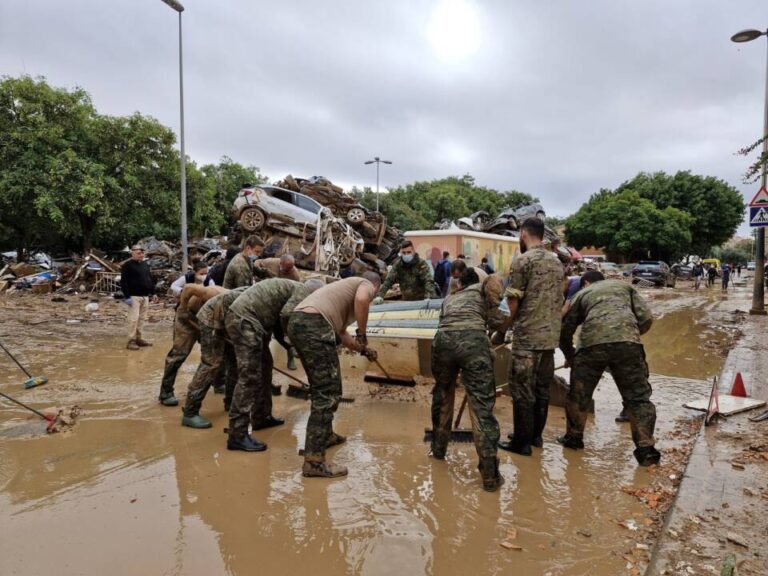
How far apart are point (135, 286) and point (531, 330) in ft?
20.4

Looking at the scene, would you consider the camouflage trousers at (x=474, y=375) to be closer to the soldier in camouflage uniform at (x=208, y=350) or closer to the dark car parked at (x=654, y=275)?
the soldier in camouflage uniform at (x=208, y=350)

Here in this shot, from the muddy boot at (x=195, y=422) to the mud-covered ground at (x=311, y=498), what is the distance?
73 millimetres

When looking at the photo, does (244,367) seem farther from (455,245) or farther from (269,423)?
Answer: (455,245)

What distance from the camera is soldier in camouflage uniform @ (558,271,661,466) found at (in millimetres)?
3717

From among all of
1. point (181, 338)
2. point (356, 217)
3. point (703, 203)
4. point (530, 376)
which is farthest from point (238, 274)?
point (703, 203)

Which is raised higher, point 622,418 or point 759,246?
point 759,246

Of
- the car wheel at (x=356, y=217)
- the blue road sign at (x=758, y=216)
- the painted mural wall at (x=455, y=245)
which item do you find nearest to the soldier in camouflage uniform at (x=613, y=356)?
the painted mural wall at (x=455, y=245)

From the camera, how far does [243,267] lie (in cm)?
584

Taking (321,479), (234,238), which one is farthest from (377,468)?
(234,238)

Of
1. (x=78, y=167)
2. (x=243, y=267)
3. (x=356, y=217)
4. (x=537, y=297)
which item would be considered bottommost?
(x=537, y=297)

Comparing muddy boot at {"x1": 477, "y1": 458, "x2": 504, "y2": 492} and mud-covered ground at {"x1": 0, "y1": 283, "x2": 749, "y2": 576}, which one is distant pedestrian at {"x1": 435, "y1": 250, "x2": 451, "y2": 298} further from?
muddy boot at {"x1": 477, "y1": 458, "x2": 504, "y2": 492}

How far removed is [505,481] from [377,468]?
92 centimetres

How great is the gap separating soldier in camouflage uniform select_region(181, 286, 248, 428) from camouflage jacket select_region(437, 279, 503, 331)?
1862 millimetres

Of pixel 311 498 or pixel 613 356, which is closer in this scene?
pixel 311 498
